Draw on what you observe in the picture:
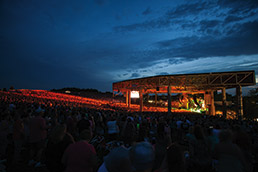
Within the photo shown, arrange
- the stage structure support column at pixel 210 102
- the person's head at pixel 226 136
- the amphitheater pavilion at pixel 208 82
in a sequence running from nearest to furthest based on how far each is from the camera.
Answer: the person's head at pixel 226 136 < the amphitheater pavilion at pixel 208 82 < the stage structure support column at pixel 210 102

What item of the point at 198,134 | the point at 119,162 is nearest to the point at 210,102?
the point at 198,134

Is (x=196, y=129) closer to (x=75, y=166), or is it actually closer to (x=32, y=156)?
(x=75, y=166)

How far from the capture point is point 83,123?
15.9 ft

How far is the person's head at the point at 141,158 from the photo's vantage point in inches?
67.0

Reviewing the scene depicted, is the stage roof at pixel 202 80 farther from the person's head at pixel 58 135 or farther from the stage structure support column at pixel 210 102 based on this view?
the person's head at pixel 58 135

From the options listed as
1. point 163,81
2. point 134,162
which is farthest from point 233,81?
point 134,162

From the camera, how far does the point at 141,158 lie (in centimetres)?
170

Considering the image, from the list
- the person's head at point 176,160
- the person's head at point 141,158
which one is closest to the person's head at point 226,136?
the person's head at point 176,160

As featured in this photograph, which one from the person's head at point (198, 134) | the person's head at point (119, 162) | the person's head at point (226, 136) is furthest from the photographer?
the person's head at point (198, 134)

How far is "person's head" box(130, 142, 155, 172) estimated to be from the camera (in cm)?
170

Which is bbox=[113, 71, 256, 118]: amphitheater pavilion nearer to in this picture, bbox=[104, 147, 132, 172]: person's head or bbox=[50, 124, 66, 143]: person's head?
bbox=[50, 124, 66, 143]: person's head

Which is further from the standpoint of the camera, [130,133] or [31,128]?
[130,133]

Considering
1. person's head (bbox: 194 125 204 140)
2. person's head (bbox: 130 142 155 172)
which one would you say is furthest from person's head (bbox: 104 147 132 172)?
person's head (bbox: 194 125 204 140)

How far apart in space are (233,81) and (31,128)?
21.4 metres
